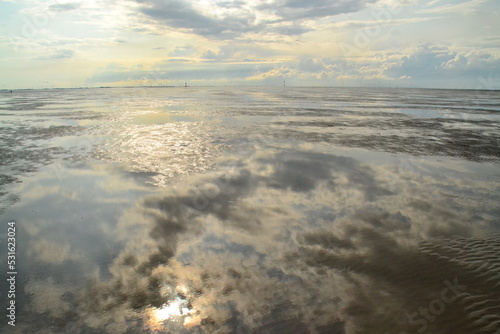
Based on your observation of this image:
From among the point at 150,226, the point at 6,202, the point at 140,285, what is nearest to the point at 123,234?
the point at 150,226

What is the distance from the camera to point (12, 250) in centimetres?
823

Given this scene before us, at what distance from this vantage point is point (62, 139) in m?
24.1

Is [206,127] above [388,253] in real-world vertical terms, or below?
above

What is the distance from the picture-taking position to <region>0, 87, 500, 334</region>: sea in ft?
19.6

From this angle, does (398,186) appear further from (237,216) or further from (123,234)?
(123,234)

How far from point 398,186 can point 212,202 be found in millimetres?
8475

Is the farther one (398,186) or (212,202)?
(398,186)

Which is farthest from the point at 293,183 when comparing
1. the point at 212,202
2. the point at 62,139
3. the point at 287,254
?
the point at 62,139

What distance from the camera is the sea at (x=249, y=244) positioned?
5.98m

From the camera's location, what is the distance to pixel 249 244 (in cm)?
874

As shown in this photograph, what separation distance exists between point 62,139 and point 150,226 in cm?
1918

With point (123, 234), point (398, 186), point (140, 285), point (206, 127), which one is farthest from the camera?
point (206, 127)

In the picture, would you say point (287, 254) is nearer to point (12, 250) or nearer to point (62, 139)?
point (12, 250)

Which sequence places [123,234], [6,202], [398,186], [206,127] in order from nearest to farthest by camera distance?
[123,234], [6,202], [398,186], [206,127]
